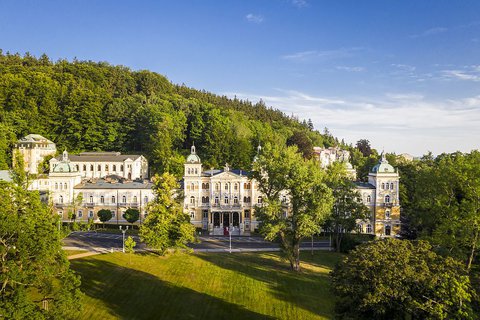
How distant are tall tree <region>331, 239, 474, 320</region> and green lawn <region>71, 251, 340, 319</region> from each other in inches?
497

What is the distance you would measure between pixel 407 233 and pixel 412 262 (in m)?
44.7

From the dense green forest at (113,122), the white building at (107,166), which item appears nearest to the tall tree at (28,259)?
the dense green forest at (113,122)

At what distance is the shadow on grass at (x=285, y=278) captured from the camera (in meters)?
38.5

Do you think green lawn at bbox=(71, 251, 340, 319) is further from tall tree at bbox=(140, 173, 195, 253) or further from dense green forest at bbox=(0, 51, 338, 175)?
dense green forest at bbox=(0, 51, 338, 175)

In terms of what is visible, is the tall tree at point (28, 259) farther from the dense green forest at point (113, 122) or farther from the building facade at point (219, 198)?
the dense green forest at point (113, 122)

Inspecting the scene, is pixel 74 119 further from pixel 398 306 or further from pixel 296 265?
pixel 398 306

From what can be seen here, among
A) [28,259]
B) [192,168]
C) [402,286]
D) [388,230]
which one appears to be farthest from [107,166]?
[402,286]

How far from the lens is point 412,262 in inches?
970

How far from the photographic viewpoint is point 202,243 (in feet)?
189

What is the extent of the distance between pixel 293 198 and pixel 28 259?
1158 inches

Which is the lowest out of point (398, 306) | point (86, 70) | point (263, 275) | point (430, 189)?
point (263, 275)

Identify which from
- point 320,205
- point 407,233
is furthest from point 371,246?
point 407,233

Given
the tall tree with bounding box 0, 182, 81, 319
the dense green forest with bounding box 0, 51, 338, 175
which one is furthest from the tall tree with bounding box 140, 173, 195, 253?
the dense green forest with bounding box 0, 51, 338, 175

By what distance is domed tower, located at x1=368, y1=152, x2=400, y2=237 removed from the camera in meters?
65.9
